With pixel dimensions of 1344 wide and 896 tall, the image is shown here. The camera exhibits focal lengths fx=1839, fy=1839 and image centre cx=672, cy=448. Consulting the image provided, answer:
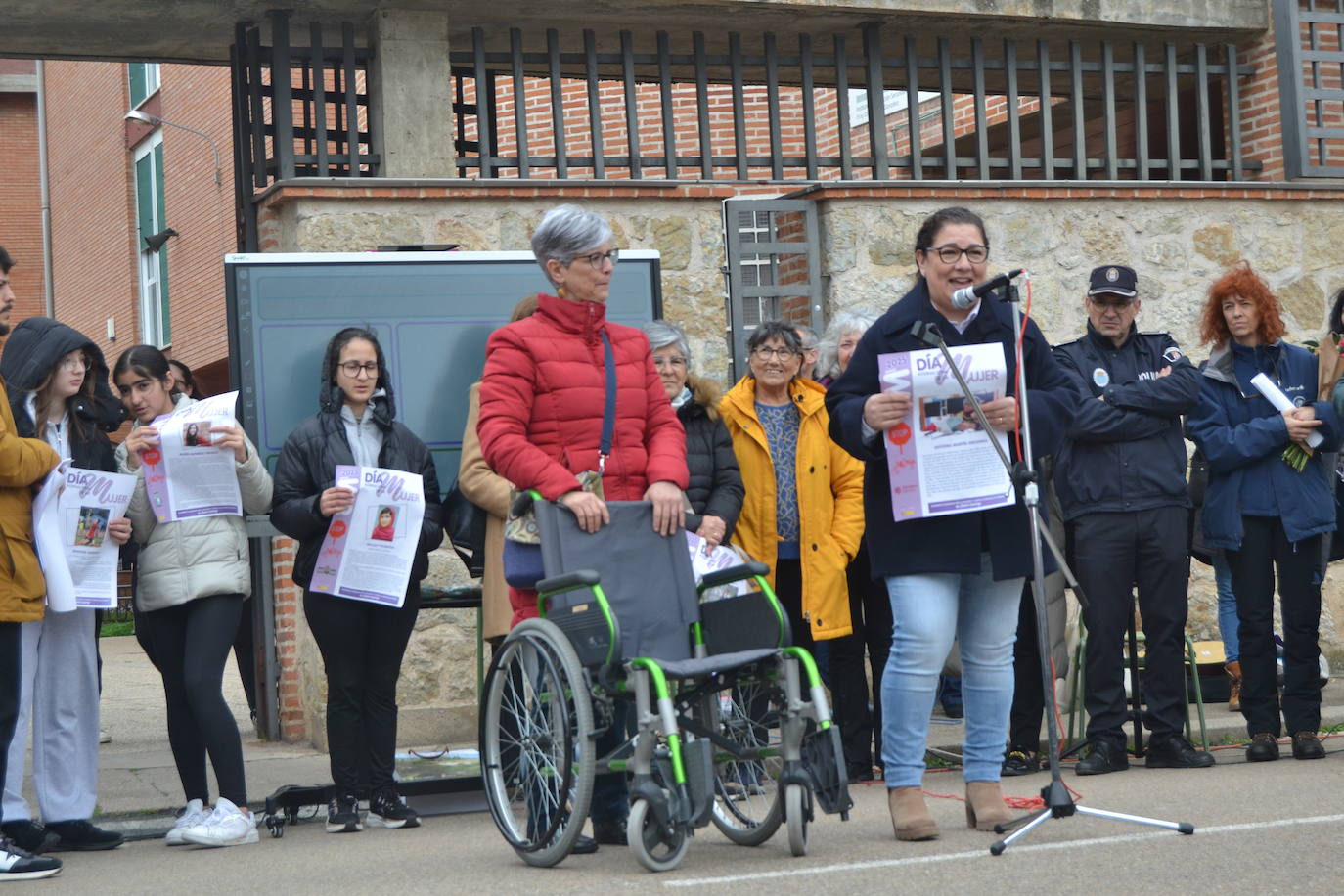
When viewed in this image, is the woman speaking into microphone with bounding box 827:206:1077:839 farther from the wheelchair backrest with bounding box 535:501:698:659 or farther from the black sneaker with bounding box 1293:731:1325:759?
the black sneaker with bounding box 1293:731:1325:759

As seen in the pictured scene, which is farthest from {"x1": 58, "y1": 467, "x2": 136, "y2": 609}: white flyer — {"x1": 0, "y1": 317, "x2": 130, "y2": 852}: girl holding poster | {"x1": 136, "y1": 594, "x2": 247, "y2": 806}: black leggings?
{"x1": 136, "y1": 594, "x2": 247, "y2": 806}: black leggings

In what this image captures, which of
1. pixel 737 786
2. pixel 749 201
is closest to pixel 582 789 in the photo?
pixel 737 786

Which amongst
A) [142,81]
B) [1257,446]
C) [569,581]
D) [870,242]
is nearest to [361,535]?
[569,581]

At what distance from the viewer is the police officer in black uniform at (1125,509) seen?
7922 millimetres

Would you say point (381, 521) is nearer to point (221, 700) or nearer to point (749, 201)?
point (221, 700)

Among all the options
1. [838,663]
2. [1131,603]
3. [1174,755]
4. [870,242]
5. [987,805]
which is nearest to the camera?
[987,805]

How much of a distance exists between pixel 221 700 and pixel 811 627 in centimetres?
251

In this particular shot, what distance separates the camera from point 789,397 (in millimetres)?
8164

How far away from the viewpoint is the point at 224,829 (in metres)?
6.81

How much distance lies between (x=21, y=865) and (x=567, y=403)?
7.85ft

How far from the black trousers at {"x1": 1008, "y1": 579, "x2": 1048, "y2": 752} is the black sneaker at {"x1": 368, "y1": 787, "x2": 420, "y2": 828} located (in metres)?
2.81

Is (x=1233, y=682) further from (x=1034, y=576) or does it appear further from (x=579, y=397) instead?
(x=579, y=397)

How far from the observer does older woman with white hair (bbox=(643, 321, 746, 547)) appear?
289 inches

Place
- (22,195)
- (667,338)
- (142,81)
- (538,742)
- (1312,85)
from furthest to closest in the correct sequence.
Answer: (22,195), (142,81), (1312,85), (667,338), (538,742)
